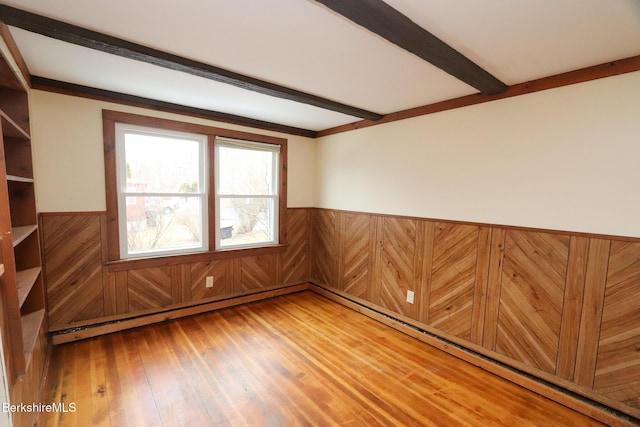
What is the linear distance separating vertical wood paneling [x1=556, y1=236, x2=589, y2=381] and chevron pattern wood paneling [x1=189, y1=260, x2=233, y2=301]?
3.27m

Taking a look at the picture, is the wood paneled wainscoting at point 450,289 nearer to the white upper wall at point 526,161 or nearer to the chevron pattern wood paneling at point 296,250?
the chevron pattern wood paneling at point 296,250

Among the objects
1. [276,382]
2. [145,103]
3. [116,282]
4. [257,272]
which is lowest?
[276,382]

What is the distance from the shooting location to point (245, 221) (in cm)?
372

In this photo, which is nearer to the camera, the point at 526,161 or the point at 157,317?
the point at 526,161

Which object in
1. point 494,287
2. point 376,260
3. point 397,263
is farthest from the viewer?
point 376,260

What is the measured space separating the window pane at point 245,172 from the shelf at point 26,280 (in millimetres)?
1777

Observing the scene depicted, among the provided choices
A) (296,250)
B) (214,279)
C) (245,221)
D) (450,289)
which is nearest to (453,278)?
(450,289)

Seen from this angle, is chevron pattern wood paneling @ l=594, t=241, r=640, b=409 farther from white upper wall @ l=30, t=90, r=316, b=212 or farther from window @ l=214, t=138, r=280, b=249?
white upper wall @ l=30, t=90, r=316, b=212

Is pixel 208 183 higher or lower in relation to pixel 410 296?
higher

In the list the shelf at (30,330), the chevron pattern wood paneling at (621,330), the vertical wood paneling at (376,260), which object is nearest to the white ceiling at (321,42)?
the chevron pattern wood paneling at (621,330)

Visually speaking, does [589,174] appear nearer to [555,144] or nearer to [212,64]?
[555,144]

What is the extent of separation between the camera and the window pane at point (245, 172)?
3.45 m

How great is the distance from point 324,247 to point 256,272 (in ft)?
3.32

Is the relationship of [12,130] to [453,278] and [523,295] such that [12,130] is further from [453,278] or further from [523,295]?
[523,295]
